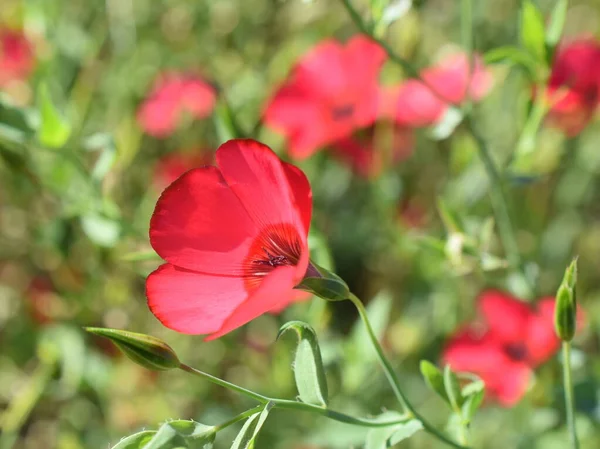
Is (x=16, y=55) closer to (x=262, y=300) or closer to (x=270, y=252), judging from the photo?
(x=270, y=252)

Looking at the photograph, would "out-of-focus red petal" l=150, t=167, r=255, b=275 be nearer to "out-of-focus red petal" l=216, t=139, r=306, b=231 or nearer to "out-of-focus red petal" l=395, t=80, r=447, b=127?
"out-of-focus red petal" l=216, t=139, r=306, b=231

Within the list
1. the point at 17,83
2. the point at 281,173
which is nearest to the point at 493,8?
the point at 17,83

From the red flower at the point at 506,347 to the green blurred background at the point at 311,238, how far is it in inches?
2.2

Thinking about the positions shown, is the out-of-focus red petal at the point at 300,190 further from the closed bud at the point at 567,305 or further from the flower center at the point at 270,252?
the closed bud at the point at 567,305

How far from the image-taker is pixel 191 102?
1.93 meters

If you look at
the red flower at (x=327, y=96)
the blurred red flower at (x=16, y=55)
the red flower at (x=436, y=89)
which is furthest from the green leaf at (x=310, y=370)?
the blurred red flower at (x=16, y=55)

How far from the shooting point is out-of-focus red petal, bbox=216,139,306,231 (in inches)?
28.3

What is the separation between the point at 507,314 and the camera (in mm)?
1435

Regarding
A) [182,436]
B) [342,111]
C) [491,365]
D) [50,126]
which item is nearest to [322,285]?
[182,436]

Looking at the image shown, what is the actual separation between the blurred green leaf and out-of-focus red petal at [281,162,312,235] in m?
0.63

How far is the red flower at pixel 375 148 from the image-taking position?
1.73m

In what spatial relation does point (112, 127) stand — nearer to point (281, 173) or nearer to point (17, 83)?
point (17, 83)

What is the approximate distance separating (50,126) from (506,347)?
85 cm

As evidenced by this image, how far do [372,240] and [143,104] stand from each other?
68cm
